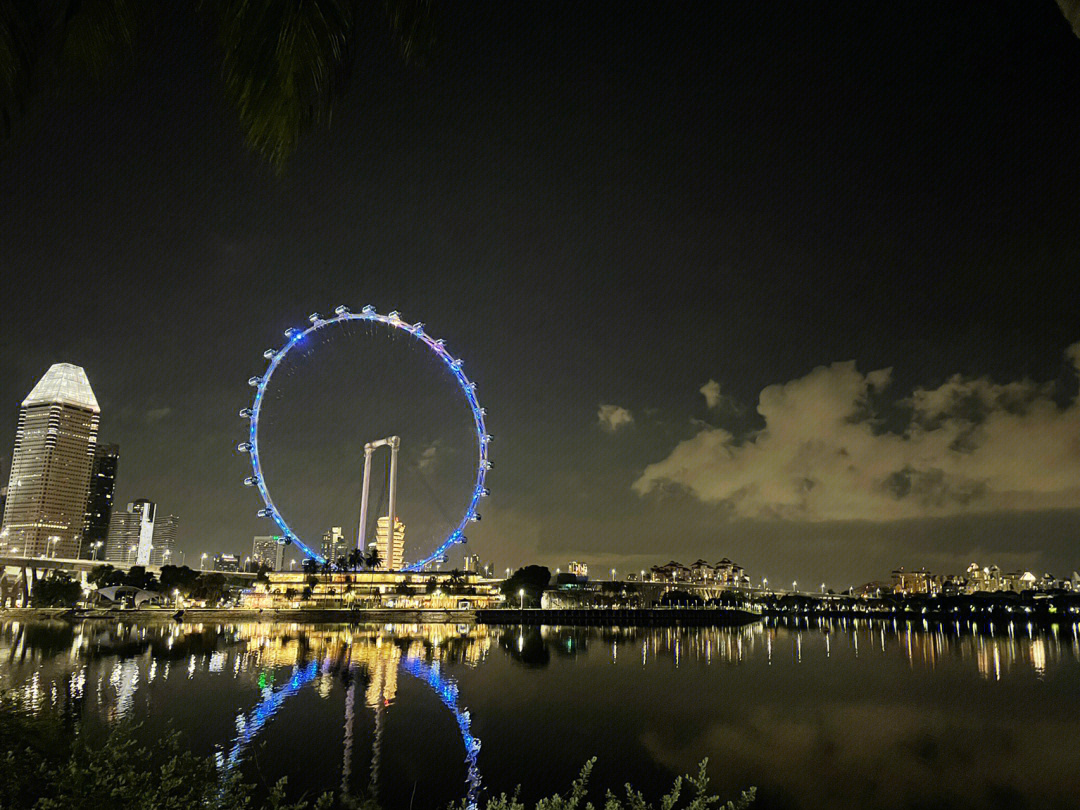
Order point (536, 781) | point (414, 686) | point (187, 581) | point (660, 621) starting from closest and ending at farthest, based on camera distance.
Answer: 1. point (536, 781)
2. point (414, 686)
3. point (187, 581)
4. point (660, 621)

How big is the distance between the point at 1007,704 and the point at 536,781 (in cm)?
3533

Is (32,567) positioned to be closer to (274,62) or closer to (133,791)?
(133,791)

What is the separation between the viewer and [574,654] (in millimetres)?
72625

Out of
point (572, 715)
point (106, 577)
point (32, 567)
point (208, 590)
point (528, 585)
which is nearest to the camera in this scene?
point (572, 715)

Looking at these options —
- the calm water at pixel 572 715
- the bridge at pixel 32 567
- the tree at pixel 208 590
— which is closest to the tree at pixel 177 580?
the tree at pixel 208 590

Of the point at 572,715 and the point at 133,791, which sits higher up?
the point at 133,791

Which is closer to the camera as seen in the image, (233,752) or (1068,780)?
(233,752)

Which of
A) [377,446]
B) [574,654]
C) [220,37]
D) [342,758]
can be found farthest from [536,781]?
[377,446]

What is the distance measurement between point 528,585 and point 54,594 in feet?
275

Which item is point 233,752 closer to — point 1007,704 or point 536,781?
point 536,781

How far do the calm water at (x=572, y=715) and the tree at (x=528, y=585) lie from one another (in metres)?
88.0

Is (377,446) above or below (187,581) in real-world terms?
above

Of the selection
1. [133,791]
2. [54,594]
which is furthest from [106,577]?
[133,791]

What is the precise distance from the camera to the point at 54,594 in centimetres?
11431
